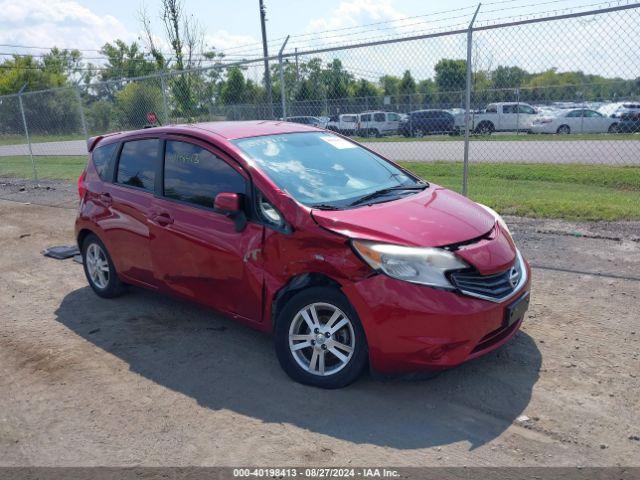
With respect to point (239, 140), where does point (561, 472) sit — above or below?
below

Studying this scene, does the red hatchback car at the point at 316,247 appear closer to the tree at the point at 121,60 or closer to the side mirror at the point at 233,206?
the side mirror at the point at 233,206

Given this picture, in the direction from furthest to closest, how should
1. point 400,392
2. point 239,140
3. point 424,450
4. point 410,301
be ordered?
point 239,140
point 400,392
point 410,301
point 424,450

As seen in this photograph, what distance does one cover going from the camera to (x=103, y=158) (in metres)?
5.78

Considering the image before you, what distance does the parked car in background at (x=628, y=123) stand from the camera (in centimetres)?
852

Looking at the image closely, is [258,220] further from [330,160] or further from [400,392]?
[400,392]

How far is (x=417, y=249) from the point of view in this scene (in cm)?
360

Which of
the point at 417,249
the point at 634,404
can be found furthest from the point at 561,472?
the point at 417,249

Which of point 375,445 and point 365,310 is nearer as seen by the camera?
point 375,445

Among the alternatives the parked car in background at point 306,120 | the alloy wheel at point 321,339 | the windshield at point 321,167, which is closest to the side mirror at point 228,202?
the windshield at point 321,167

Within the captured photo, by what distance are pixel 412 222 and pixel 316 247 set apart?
2.19 feet

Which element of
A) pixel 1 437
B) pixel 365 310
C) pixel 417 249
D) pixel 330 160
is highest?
pixel 330 160

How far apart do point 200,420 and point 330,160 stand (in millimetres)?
2265

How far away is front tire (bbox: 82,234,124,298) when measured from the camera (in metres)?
5.74

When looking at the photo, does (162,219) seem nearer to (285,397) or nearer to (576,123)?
(285,397)
